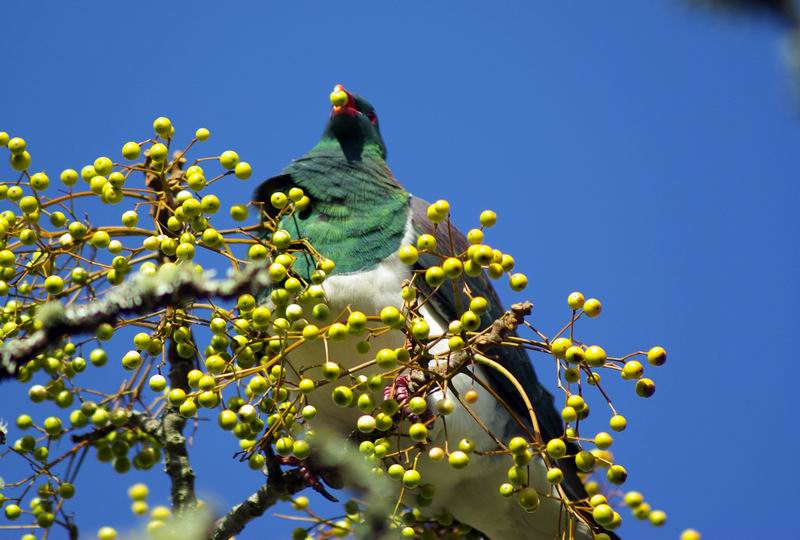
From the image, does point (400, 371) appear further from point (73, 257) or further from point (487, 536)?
point (487, 536)

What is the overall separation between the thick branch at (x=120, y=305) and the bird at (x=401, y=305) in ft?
4.78

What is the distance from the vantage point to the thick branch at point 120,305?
766 millimetres

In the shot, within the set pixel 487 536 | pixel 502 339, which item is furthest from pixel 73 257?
pixel 487 536

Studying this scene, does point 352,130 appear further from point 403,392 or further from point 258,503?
point 403,392

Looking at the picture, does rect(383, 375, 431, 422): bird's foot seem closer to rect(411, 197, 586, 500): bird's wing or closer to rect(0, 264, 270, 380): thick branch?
rect(411, 197, 586, 500): bird's wing

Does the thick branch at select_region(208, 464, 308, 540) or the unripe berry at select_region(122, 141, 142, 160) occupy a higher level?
the unripe berry at select_region(122, 141, 142, 160)

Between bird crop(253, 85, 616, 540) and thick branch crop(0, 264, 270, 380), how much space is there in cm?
146

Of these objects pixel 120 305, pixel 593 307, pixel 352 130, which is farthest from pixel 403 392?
pixel 352 130

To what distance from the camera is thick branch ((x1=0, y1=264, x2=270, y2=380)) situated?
77cm

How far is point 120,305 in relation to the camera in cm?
79


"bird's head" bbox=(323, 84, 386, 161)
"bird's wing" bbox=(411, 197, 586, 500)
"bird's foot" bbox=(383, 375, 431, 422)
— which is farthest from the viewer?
"bird's head" bbox=(323, 84, 386, 161)

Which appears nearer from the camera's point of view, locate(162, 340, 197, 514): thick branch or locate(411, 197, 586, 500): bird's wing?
locate(162, 340, 197, 514): thick branch

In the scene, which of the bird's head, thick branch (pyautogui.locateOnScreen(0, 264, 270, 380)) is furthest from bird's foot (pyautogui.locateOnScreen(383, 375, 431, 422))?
the bird's head

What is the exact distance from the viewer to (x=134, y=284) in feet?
2.69
